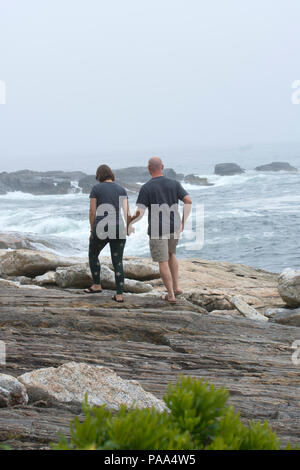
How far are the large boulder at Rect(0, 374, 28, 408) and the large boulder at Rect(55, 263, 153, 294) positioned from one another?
547cm

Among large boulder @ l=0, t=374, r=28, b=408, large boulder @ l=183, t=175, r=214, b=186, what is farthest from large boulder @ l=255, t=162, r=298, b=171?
large boulder @ l=0, t=374, r=28, b=408

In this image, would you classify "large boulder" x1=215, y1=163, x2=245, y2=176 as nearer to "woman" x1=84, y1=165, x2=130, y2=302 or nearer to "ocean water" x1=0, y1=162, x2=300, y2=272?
"ocean water" x1=0, y1=162, x2=300, y2=272

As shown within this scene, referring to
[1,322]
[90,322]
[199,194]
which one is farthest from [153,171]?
[199,194]

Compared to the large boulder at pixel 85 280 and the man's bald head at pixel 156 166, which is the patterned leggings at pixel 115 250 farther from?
the large boulder at pixel 85 280

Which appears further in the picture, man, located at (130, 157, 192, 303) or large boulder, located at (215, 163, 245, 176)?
large boulder, located at (215, 163, 245, 176)

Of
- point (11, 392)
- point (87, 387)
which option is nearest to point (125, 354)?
point (87, 387)

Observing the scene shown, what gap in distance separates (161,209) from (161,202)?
0.10m

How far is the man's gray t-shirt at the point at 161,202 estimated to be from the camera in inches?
312

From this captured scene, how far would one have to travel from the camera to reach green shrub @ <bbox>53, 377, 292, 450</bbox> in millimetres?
2281

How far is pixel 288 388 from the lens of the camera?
5938 mm

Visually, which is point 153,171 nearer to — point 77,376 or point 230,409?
point 77,376

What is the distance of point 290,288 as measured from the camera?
1054 cm

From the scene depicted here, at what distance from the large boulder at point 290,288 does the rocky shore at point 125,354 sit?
0.08 meters

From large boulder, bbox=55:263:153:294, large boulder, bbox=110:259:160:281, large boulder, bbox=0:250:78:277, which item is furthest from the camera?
large boulder, bbox=0:250:78:277
